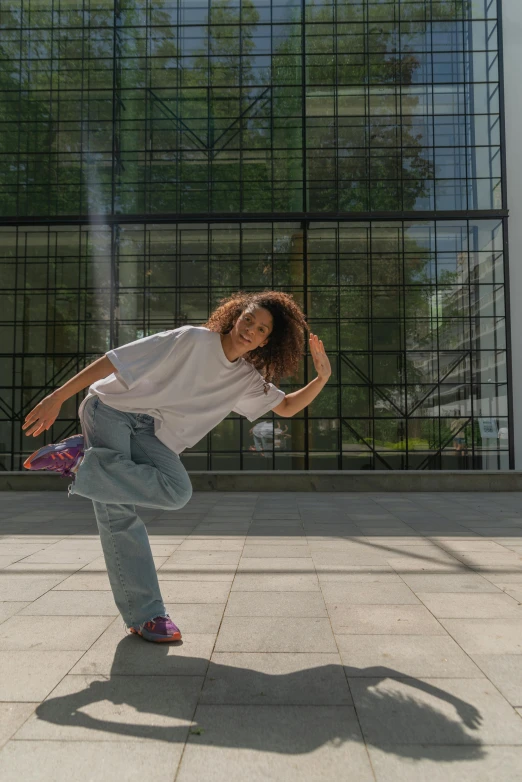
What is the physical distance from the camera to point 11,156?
19.8 meters

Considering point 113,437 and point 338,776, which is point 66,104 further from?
point 338,776

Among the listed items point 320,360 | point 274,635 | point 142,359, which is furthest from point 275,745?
point 320,360

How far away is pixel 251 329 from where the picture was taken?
9.32ft

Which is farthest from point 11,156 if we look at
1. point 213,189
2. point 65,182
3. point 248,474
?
point 248,474

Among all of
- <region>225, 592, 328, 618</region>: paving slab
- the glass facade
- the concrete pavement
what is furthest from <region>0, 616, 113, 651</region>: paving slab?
the glass facade

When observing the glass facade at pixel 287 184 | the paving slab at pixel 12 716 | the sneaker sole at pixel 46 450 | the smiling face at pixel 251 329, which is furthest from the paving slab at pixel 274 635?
the glass facade at pixel 287 184

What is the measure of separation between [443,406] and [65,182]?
13516 millimetres

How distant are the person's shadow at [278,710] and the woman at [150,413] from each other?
45 centimetres

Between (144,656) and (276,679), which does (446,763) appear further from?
(144,656)

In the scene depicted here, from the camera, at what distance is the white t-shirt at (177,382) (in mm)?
2781

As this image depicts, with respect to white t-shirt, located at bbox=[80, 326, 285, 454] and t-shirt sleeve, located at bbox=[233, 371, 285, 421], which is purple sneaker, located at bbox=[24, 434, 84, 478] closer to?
white t-shirt, located at bbox=[80, 326, 285, 454]

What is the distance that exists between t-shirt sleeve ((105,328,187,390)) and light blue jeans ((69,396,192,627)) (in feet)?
0.83

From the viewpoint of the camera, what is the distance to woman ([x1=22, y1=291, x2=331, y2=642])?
278cm

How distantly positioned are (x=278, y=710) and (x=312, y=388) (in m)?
1.53
